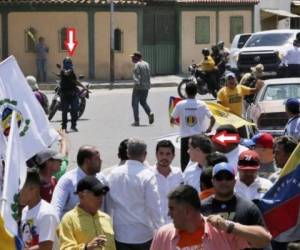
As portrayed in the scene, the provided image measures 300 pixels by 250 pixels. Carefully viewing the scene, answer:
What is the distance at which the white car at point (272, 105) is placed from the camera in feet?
58.4

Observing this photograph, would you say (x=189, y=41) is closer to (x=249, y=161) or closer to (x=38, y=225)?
(x=249, y=161)

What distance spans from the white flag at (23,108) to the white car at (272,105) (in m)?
9.26

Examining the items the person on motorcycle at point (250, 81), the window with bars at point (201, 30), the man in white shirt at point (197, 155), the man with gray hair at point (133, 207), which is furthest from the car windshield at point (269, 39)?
the man with gray hair at point (133, 207)

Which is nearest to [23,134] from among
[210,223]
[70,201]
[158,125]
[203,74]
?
[70,201]

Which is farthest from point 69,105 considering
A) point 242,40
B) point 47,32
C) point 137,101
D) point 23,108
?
point 47,32

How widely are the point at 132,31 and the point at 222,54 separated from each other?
978 cm

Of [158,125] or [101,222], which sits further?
[158,125]

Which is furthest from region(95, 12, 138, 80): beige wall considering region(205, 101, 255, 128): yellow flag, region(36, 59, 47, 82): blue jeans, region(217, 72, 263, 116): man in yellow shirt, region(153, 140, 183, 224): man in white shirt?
region(153, 140, 183, 224): man in white shirt

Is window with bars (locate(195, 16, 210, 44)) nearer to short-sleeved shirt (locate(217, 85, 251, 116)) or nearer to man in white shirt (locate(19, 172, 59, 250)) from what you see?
short-sleeved shirt (locate(217, 85, 251, 116))

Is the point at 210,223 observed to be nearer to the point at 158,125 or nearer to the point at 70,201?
the point at 70,201

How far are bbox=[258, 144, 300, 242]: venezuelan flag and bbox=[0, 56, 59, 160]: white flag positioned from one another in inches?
69.0

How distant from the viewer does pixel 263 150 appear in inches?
370

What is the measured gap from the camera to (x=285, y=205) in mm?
7098

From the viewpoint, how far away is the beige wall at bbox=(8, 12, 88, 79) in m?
41.9
